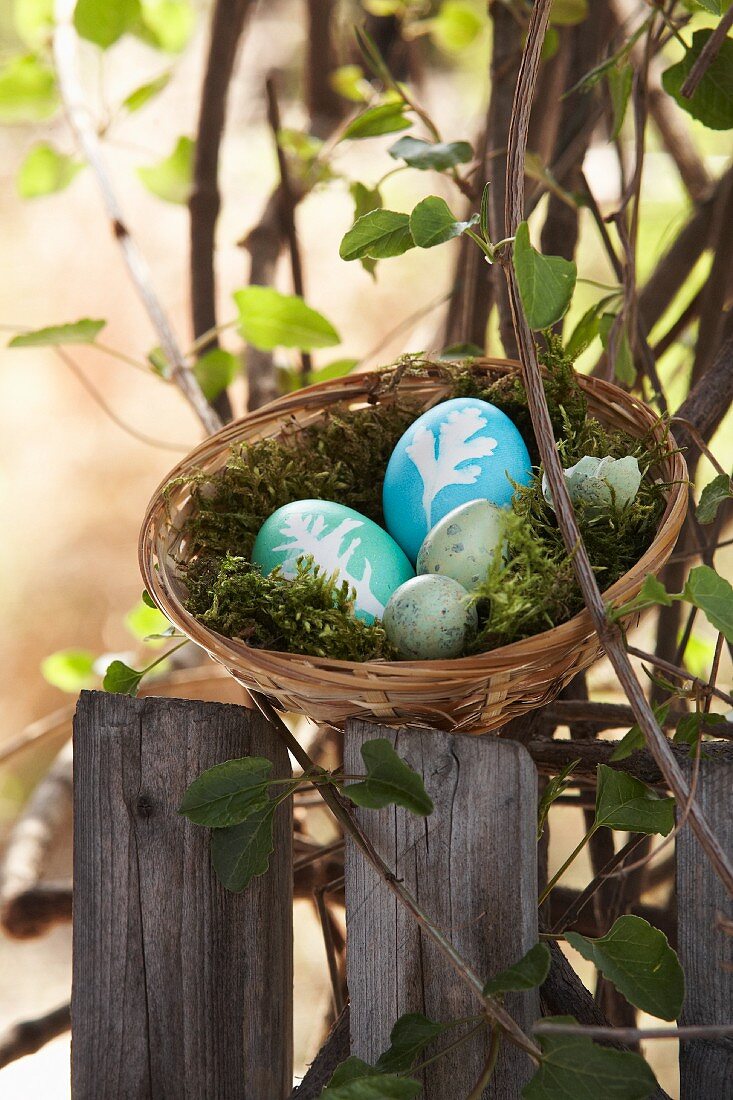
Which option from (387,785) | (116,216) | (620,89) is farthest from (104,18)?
(387,785)

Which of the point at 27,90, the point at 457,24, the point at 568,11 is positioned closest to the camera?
the point at 568,11

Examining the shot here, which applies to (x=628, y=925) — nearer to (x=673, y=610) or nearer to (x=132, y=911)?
(x=132, y=911)

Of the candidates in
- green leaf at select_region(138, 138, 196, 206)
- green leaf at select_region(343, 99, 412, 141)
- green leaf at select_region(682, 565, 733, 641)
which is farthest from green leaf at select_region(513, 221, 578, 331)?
green leaf at select_region(138, 138, 196, 206)

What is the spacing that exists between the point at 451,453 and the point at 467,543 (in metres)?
0.13

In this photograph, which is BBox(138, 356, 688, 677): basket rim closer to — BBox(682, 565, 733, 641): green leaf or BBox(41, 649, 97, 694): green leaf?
BBox(682, 565, 733, 641): green leaf

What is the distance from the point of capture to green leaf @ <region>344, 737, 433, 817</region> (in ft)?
1.73

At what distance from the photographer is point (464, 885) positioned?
0.59 metres

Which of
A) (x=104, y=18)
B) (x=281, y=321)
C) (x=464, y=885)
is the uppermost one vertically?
(x=104, y=18)

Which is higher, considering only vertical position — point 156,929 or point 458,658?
point 458,658

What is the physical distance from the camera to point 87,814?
2.17ft

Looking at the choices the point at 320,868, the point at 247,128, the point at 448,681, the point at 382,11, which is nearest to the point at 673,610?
the point at 320,868

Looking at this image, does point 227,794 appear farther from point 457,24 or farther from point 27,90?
point 457,24

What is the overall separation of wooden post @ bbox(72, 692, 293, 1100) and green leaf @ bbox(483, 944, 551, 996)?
23 cm

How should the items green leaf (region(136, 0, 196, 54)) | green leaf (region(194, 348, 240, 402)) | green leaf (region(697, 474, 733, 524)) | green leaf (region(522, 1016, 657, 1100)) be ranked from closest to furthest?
green leaf (region(522, 1016, 657, 1100))
green leaf (region(697, 474, 733, 524))
green leaf (region(194, 348, 240, 402))
green leaf (region(136, 0, 196, 54))
